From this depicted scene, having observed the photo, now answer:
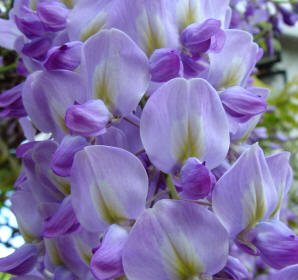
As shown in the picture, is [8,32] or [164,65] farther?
[8,32]

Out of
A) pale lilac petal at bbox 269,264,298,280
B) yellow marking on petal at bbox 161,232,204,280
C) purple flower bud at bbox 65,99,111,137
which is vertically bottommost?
pale lilac petal at bbox 269,264,298,280

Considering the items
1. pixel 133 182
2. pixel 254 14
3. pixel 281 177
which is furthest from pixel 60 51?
pixel 254 14

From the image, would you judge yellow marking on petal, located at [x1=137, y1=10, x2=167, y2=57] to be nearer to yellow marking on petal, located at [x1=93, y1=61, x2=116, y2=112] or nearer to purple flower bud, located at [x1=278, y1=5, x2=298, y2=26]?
yellow marking on petal, located at [x1=93, y1=61, x2=116, y2=112]

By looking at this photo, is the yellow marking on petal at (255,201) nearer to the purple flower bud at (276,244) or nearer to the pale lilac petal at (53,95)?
the purple flower bud at (276,244)

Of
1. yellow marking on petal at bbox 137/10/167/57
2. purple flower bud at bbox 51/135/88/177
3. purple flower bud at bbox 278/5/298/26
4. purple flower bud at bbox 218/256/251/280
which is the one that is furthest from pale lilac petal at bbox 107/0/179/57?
purple flower bud at bbox 278/5/298/26

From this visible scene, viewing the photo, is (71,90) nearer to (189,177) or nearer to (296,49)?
(189,177)

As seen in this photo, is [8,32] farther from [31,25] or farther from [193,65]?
[193,65]

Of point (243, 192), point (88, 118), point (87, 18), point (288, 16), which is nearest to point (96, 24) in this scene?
point (87, 18)
